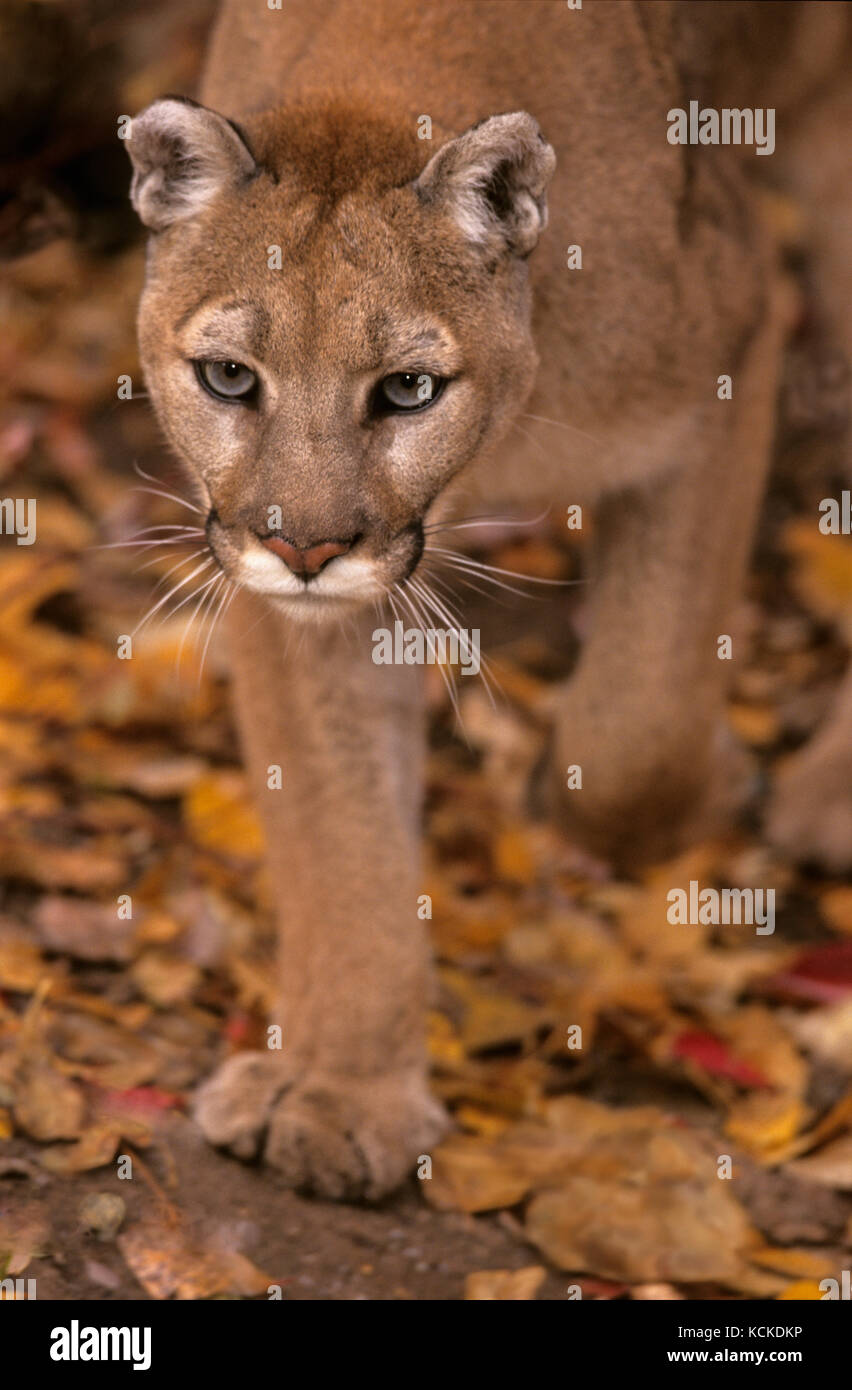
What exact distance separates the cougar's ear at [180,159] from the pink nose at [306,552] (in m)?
0.70

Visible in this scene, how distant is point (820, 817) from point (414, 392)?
239cm

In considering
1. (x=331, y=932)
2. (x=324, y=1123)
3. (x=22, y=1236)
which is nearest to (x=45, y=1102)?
(x=22, y=1236)

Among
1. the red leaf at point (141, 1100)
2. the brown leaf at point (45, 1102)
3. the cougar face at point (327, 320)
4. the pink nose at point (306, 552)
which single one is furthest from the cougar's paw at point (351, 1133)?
the pink nose at point (306, 552)

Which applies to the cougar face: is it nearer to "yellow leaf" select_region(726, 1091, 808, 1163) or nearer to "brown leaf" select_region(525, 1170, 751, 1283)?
"brown leaf" select_region(525, 1170, 751, 1283)

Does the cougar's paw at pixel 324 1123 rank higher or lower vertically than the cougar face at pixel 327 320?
lower

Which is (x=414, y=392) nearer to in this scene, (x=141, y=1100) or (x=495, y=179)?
(x=495, y=179)

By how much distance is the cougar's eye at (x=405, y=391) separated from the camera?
340 centimetres

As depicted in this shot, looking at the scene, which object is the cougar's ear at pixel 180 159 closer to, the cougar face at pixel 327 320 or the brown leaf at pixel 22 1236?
the cougar face at pixel 327 320

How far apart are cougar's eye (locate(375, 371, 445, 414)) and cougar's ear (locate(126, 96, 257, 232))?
1.60ft

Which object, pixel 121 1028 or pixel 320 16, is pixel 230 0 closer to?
pixel 320 16

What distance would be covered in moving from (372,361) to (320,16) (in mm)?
1122

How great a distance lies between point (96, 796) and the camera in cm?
524

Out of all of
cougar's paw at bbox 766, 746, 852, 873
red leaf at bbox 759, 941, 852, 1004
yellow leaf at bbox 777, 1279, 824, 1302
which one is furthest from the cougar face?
cougar's paw at bbox 766, 746, 852, 873
